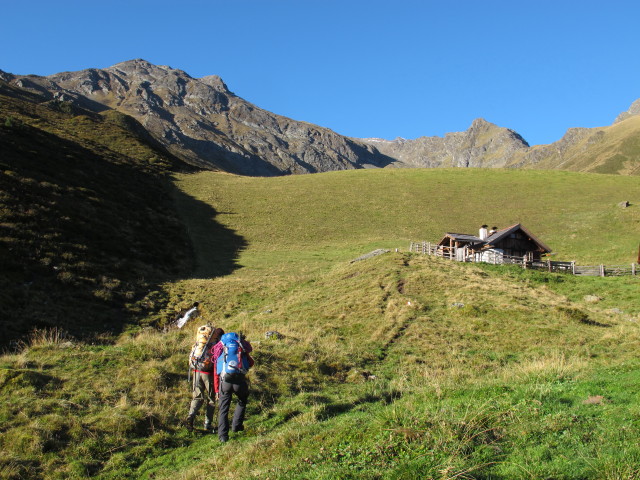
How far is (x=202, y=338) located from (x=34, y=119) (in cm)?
8719

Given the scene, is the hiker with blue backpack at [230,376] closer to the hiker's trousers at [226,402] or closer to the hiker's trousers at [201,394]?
the hiker's trousers at [226,402]

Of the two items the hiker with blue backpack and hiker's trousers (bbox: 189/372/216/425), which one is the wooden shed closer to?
hiker's trousers (bbox: 189/372/216/425)

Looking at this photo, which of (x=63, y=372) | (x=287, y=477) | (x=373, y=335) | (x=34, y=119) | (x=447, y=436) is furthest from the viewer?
(x=34, y=119)

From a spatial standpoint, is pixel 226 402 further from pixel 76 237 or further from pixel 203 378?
pixel 76 237

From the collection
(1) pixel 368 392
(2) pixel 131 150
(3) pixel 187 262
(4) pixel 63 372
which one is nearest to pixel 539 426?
(1) pixel 368 392

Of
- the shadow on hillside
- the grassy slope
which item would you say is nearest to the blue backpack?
the grassy slope

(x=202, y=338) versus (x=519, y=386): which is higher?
(x=202, y=338)

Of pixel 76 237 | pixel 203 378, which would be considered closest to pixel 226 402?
pixel 203 378

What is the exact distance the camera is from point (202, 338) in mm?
9961

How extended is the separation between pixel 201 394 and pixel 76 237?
29.4 m

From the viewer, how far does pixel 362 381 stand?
1399 cm

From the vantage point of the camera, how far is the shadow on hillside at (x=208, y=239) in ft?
137

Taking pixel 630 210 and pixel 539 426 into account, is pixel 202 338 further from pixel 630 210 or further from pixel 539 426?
pixel 630 210

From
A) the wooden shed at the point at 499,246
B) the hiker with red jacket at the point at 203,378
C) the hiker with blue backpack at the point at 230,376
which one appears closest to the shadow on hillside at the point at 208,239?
the wooden shed at the point at 499,246
